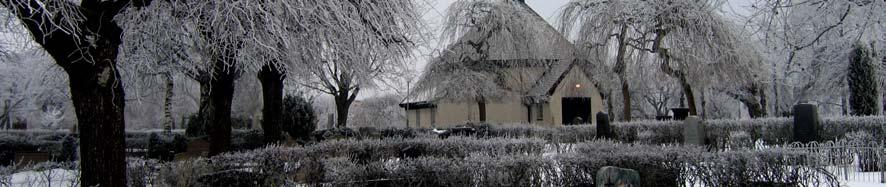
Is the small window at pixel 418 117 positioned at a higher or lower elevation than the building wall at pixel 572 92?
lower

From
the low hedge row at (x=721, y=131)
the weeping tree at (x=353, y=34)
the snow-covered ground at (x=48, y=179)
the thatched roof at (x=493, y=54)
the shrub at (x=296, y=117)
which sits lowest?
the snow-covered ground at (x=48, y=179)

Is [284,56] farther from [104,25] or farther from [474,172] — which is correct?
[474,172]

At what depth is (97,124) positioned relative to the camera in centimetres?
711

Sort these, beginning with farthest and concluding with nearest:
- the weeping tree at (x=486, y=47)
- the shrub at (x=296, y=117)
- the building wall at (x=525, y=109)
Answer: the building wall at (x=525, y=109) < the weeping tree at (x=486, y=47) < the shrub at (x=296, y=117)

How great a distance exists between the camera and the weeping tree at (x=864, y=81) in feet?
78.6

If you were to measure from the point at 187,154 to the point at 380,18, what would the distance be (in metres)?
10.7

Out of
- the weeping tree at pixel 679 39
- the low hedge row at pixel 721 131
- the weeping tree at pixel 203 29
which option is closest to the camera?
the weeping tree at pixel 203 29

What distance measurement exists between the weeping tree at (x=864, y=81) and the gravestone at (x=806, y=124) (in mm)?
8841

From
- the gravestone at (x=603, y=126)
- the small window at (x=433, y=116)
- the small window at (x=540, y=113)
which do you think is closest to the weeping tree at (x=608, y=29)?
the gravestone at (x=603, y=126)

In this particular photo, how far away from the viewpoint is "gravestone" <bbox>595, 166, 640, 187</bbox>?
702 centimetres

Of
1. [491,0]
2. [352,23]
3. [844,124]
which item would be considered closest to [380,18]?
[352,23]

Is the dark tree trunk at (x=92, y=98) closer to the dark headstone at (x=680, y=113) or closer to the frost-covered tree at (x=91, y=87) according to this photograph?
the frost-covered tree at (x=91, y=87)

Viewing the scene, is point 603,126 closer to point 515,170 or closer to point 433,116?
point 515,170

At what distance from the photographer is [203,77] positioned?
63.7 feet
